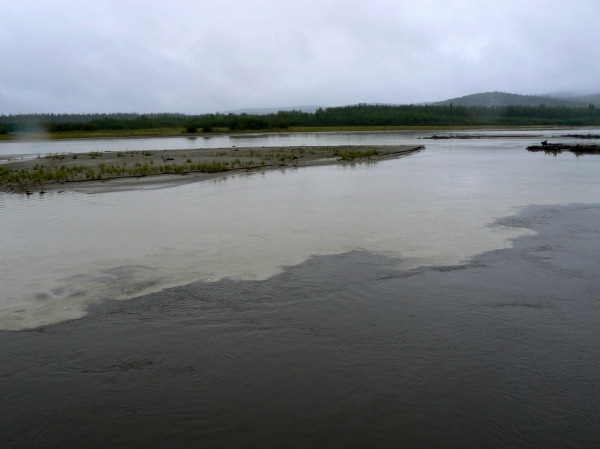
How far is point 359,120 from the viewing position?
10681 cm

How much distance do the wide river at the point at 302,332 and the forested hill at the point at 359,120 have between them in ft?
262

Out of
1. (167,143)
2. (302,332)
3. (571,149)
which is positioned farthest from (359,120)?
(302,332)

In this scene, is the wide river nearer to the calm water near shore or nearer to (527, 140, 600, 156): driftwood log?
(527, 140, 600, 156): driftwood log

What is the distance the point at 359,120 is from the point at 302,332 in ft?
342

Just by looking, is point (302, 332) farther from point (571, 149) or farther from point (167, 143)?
point (167, 143)

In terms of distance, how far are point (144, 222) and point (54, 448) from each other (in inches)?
309

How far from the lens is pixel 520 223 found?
10883mm

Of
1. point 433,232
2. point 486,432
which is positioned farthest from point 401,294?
point 433,232

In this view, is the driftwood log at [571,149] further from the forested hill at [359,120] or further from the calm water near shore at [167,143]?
the forested hill at [359,120]

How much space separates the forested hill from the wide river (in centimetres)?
7991

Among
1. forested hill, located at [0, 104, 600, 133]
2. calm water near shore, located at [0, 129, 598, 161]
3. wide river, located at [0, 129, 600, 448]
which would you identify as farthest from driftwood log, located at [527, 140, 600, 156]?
forested hill, located at [0, 104, 600, 133]

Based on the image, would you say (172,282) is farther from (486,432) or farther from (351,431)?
(486,432)

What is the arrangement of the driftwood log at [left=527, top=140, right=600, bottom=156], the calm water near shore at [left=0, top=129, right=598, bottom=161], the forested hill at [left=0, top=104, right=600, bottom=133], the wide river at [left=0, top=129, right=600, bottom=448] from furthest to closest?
the forested hill at [left=0, top=104, right=600, bottom=133]
the calm water near shore at [left=0, top=129, right=598, bottom=161]
the driftwood log at [left=527, top=140, right=600, bottom=156]
the wide river at [left=0, top=129, right=600, bottom=448]

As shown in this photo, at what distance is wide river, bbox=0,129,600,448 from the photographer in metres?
4.13
